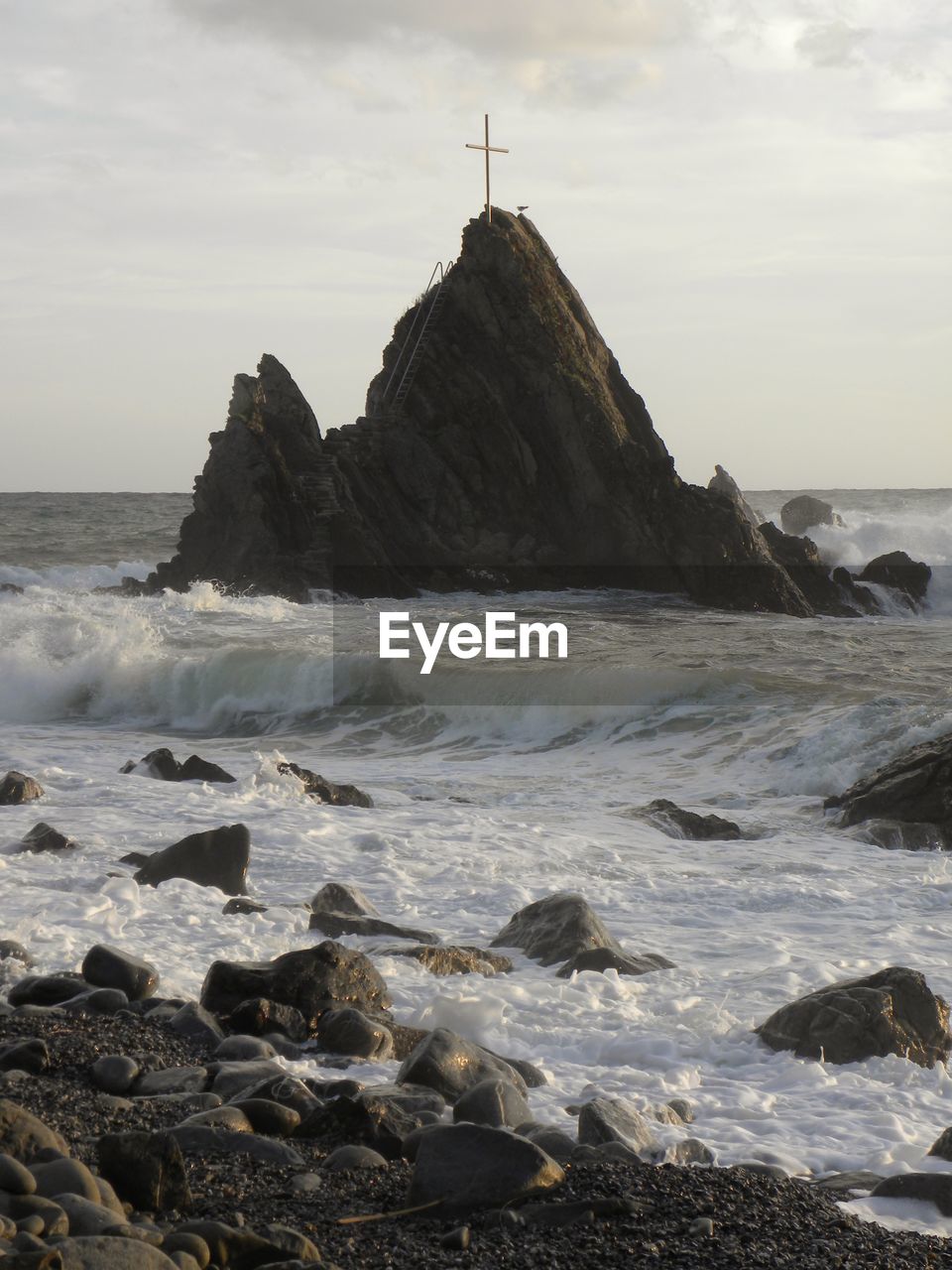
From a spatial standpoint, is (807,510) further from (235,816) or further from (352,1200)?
(352,1200)

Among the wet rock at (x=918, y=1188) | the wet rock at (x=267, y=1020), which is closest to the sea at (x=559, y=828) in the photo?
the wet rock at (x=918, y=1188)

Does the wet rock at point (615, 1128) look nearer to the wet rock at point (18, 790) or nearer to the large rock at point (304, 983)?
the large rock at point (304, 983)

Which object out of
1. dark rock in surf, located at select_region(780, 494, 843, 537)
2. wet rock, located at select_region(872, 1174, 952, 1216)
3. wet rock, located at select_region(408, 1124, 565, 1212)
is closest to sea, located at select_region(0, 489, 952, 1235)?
wet rock, located at select_region(872, 1174, 952, 1216)

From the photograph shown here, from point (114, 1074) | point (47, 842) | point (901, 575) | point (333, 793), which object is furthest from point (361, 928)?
point (901, 575)

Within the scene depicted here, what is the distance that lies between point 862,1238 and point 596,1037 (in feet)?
6.34

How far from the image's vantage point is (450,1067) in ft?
16.6

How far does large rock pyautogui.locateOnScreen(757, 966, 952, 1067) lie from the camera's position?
5.61 metres

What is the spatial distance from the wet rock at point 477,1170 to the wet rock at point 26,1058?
5.17 ft

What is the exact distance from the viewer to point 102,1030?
212 inches

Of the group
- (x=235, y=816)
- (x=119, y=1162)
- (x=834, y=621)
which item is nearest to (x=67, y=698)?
(x=235, y=816)

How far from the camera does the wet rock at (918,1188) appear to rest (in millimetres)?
4238

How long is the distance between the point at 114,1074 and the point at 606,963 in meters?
2.62

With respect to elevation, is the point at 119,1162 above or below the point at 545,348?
below

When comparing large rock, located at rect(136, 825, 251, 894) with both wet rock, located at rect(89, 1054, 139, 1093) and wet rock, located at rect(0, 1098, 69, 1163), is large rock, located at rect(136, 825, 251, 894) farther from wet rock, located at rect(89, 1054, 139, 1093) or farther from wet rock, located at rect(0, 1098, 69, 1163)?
wet rock, located at rect(0, 1098, 69, 1163)
